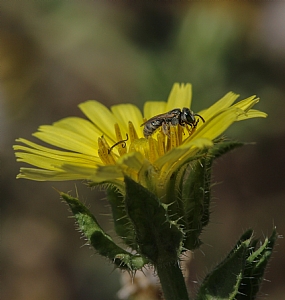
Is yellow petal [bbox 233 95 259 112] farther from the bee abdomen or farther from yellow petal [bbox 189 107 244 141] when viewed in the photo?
the bee abdomen

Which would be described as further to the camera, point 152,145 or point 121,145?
point 121,145

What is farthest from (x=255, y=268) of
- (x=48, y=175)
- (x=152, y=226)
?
(x=48, y=175)

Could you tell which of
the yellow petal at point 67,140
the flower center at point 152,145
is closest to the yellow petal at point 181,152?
the flower center at point 152,145

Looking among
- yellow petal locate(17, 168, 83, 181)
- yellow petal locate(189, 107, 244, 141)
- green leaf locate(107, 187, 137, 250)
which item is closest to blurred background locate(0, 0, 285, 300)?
green leaf locate(107, 187, 137, 250)

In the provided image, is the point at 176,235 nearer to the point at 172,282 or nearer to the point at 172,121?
the point at 172,282

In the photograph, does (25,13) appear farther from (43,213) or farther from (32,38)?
(43,213)

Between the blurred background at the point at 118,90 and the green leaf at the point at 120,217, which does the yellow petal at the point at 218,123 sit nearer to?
the green leaf at the point at 120,217
